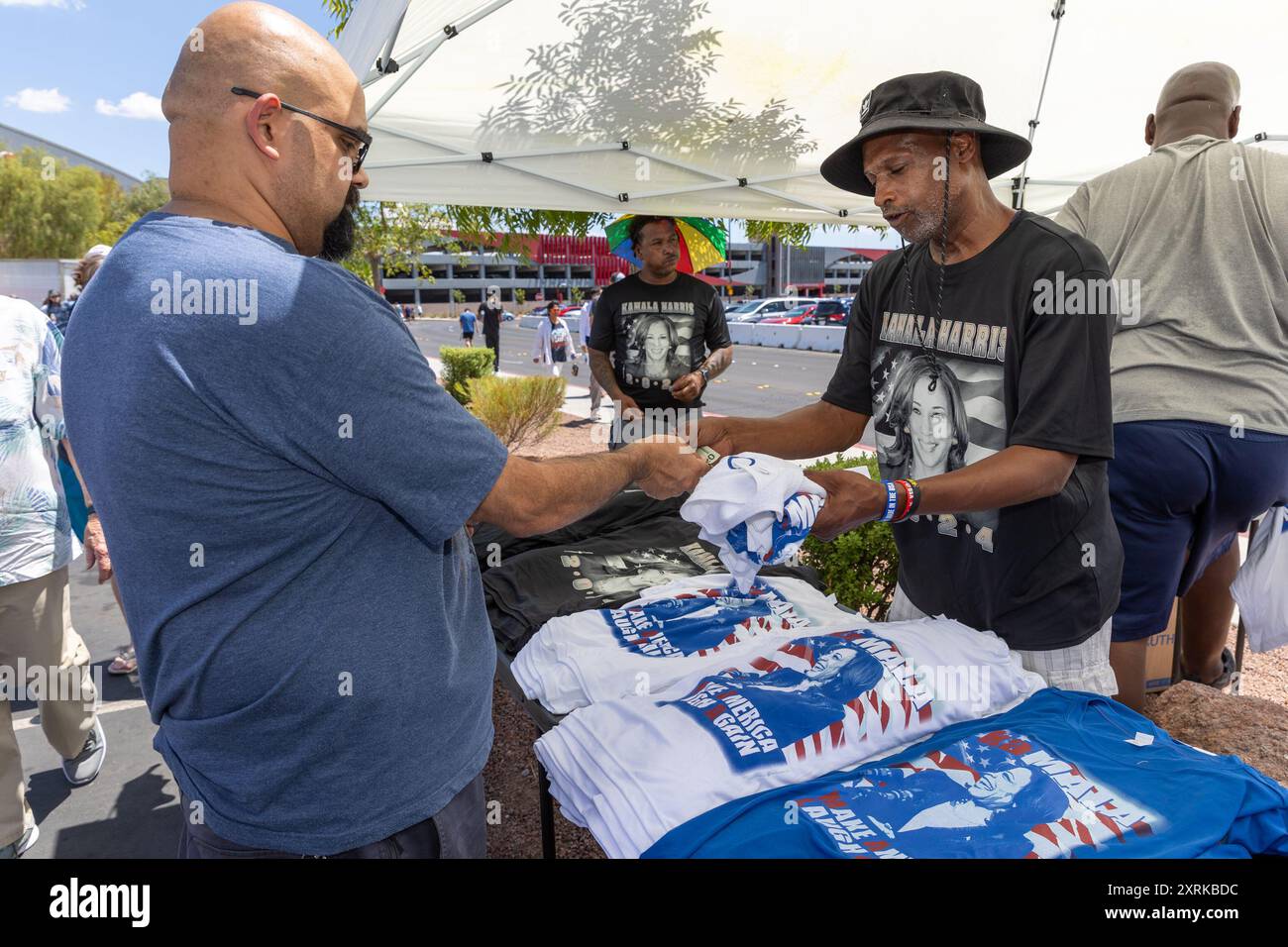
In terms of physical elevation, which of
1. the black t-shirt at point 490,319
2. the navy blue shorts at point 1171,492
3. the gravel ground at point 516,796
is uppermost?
the black t-shirt at point 490,319

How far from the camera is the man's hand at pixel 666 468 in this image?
1.95 metres

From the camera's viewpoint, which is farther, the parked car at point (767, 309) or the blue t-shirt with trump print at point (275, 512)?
the parked car at point (767, 309)

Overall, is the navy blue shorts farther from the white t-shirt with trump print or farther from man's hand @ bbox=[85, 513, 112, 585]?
man's hand @ bbox=[85, 513, 112, 585]

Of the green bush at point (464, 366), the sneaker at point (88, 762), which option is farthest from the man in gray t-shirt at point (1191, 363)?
the green bush at point (464, 366)

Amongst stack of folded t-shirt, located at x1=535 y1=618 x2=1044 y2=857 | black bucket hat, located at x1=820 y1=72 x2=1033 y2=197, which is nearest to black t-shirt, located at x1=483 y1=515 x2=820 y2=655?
stack of folded t-shirt, located at x1=535 y1=618 x2=1044 y2=857

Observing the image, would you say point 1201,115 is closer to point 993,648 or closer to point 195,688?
point 993,648

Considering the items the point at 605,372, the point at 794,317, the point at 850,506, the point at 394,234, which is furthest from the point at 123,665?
the point at 794,317

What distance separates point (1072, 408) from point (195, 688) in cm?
187

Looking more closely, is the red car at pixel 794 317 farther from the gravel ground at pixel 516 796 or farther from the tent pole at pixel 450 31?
the gravel ground at pixel 516 796

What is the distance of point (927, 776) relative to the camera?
5.60 feet

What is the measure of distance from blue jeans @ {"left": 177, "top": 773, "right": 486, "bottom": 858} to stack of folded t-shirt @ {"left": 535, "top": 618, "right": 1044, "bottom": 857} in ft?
0.97

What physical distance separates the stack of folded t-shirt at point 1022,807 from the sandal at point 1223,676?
1.94m

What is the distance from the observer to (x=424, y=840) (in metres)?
1.49

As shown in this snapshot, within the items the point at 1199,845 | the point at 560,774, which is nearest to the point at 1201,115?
the point at 1199,845
